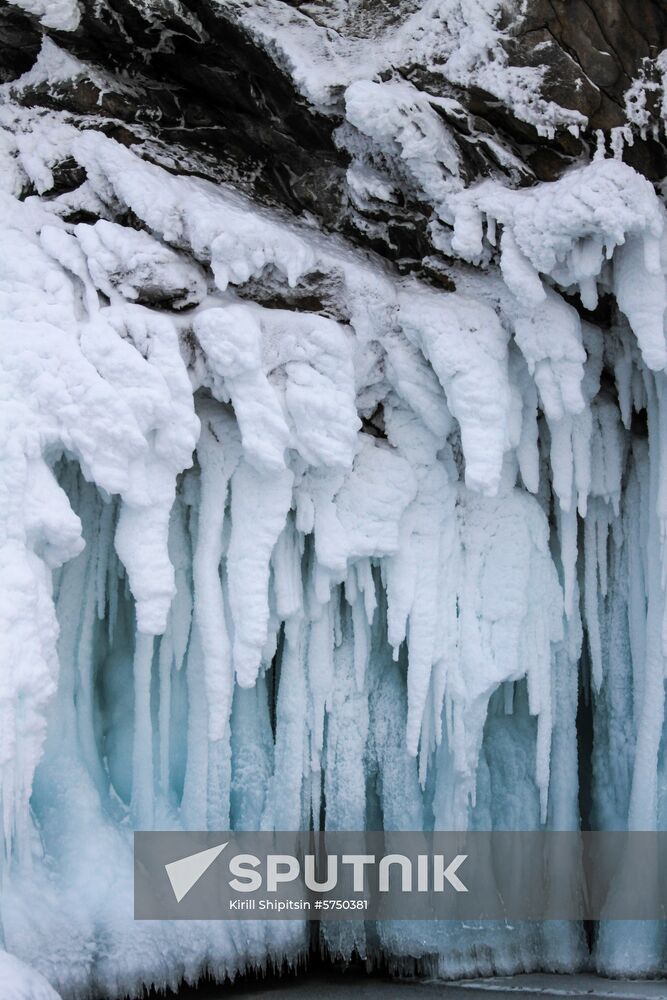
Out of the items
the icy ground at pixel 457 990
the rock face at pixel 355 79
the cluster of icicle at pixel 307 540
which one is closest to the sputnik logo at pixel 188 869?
the cluster of icicle at pixel 307 540

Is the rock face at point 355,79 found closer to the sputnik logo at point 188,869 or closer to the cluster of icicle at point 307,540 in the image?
the cluster of icicle at point 307,540

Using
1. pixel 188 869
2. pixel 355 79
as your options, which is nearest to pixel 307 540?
pixel 188 869

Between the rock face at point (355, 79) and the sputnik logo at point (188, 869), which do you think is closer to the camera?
the rock face at point (355, 79)

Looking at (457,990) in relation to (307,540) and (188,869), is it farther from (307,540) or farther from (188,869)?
(307,540)

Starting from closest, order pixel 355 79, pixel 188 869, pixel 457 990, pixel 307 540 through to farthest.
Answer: pixel 355 79
pixel 307 540
pixel 188 869
pixel 457 990

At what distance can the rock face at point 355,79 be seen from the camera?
20.1 feet

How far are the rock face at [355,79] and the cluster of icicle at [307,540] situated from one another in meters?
0.25

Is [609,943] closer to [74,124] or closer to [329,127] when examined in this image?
[329,127]

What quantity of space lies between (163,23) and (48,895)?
526 cm

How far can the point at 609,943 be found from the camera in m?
7.87

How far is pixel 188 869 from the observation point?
7.56 metres

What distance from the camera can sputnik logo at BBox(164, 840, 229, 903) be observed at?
7.51 metres

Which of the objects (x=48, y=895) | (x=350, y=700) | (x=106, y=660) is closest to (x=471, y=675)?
(x=350, y=700)

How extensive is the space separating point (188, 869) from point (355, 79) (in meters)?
5.15
